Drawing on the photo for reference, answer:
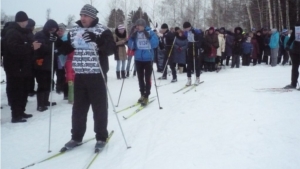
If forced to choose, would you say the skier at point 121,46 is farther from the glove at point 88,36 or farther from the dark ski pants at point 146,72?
the glove at point 88,36

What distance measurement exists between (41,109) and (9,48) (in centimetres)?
181

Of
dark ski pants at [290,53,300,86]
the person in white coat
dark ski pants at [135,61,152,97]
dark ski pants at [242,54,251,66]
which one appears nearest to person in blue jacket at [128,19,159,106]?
dark ski pants at [135,61,152,97]

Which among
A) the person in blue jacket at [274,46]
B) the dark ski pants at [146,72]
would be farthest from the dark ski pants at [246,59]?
the dark ski pants at [146,72]

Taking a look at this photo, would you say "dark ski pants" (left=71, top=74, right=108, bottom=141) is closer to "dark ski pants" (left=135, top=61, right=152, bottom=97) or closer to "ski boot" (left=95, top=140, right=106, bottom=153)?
"ski boot" (left=95, top=140, right=106, bottom=153)

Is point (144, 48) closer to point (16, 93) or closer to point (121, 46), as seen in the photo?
point (16, 93)

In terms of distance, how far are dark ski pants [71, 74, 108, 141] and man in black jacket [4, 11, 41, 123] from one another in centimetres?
240

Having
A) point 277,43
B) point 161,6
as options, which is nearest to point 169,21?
point 161,6

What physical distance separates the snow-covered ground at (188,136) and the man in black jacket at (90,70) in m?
0.47

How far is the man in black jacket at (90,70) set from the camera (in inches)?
188

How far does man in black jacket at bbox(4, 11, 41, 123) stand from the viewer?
21.7 ft

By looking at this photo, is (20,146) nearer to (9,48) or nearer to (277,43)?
(9,48)

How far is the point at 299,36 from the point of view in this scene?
336 inches

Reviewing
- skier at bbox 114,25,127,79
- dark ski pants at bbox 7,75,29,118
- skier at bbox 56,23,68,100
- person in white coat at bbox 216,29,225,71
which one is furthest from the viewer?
person in white coat at bbox 216,29,225,71

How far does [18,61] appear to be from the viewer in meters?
6.79
